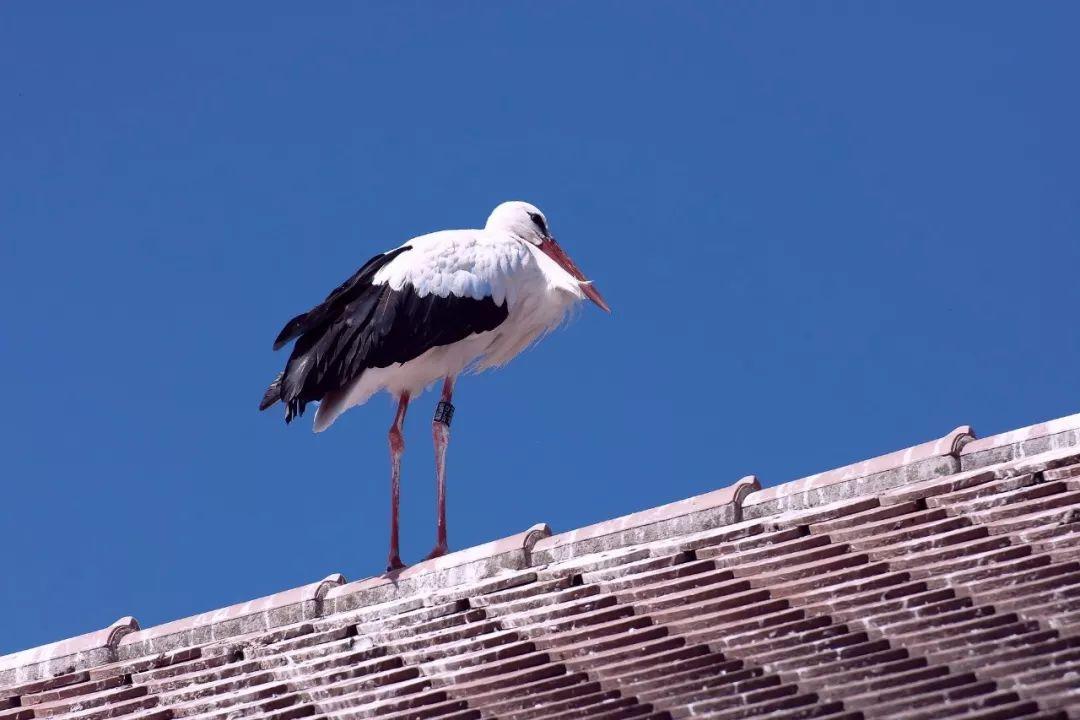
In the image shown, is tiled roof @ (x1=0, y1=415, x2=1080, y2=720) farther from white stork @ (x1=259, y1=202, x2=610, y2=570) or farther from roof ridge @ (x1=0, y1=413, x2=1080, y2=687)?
white stork @ (x1=259, y1=202, x2=610, y2=570)

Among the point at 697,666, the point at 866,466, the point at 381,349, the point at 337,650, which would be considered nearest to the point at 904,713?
the point at 697,666

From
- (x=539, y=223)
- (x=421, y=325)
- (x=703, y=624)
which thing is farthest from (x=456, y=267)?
(x=703, y=624)

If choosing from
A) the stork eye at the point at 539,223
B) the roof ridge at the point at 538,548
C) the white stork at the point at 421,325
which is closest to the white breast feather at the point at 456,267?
the white stork at the point at 421,325

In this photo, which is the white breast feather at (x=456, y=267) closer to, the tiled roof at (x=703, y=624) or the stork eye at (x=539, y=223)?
the stork eye at (x=539, y=223)

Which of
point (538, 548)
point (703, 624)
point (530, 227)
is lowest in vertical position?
point (703, 624)

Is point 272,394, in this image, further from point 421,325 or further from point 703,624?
point 703,624

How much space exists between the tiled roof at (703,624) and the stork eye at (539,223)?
3.70m

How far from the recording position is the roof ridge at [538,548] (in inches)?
341

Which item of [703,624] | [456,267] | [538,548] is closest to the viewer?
[703,624]

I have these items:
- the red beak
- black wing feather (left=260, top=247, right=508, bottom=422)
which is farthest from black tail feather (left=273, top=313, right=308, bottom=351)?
the red beak

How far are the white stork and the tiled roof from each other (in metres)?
1.71

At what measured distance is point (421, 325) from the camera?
11562 mm

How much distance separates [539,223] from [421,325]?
179 cm

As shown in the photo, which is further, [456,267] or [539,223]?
[539,223]
